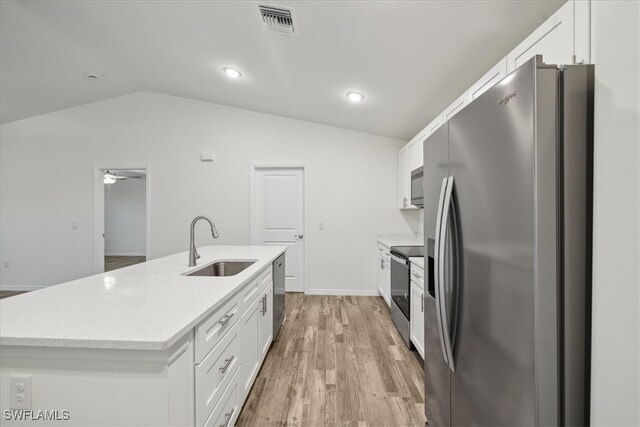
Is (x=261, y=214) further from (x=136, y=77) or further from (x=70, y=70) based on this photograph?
(x=70, y=70)

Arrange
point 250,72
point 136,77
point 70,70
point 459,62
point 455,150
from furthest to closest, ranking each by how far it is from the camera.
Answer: point 136,77 < point 70,70 < point 250,72 < point 459,62 < point 455,150

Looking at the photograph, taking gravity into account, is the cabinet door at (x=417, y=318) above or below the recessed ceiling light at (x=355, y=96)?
below

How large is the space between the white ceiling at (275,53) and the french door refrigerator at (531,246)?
1228 millimetres

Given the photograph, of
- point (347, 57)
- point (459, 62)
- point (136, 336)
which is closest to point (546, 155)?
point (136, 336)

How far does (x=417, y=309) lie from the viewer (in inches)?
88.5

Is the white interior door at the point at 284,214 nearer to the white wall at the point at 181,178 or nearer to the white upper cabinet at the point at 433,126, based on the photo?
the white wall at the point at 181,178

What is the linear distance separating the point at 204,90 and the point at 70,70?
60.7 inches

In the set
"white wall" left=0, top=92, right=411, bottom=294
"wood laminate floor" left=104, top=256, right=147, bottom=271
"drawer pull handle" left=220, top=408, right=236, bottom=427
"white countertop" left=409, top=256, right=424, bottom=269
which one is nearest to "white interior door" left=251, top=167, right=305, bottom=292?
"white wall" left=0, top=92, right=411, bottom=294

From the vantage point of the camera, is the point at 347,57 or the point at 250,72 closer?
the point at 347,57

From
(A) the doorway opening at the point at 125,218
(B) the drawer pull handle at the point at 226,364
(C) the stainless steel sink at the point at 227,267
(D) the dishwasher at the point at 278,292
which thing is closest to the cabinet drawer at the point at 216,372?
(B) the drawer pull handle at the point at 226,364

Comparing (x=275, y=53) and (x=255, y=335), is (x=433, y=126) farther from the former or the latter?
(x=255, y=335)

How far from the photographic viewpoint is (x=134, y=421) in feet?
2.92

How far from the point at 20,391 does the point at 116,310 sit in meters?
0.33

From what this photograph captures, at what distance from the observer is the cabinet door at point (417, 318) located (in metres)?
2.13
